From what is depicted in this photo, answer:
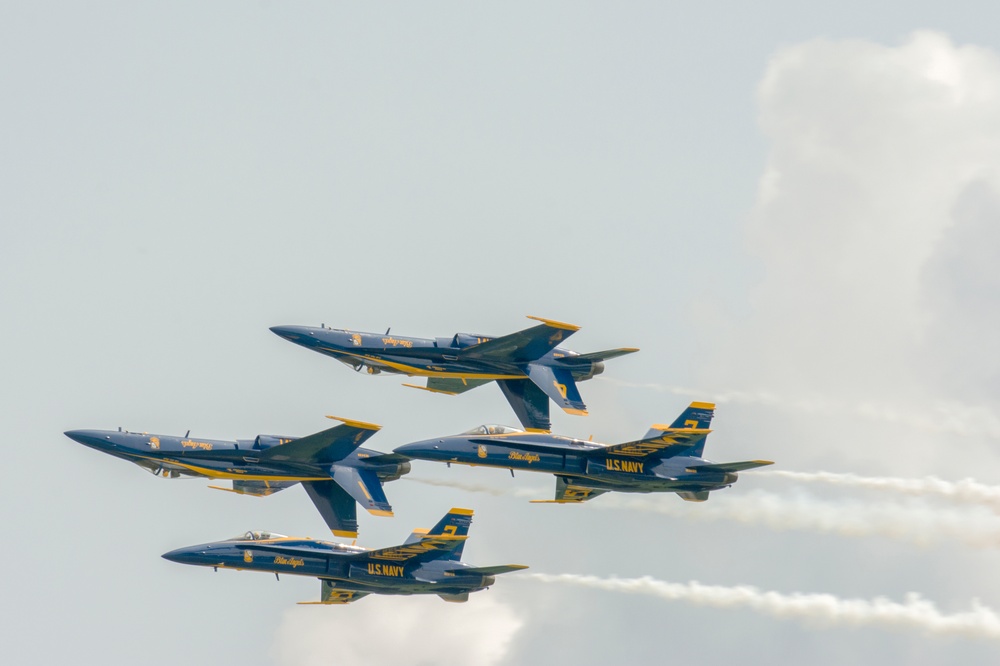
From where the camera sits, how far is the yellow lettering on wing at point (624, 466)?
132875mm

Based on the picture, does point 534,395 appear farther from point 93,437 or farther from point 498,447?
point 93,437

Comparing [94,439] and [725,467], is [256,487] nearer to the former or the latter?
[94,439]

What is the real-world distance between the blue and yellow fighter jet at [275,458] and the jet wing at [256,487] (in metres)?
0.47

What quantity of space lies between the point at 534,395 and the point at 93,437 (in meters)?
23.1

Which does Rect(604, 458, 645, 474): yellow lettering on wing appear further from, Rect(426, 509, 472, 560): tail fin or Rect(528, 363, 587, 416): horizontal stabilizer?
Rect(426, 509, 472, 560): tail fin

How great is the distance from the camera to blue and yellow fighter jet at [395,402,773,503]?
13212 centimetres

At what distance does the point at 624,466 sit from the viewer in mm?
133000

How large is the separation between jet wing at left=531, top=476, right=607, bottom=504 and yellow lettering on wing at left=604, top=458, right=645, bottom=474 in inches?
99.2

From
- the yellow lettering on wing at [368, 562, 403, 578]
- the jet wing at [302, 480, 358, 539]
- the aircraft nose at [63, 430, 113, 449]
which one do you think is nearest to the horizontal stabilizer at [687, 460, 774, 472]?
the yellow lettering on wing at [368, 562, 403, 578]

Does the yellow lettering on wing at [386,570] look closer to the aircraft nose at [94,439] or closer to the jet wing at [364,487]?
the jet wing at [364,487]

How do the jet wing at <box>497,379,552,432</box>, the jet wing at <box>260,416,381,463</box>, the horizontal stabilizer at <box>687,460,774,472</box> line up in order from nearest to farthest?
the horizontal stabilizer at <box>687,460,774,472</box> → the jet wing at <box>260,416,381,463</box> → the jet wing at <box>497,379,552,432</box>

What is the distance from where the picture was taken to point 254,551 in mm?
132125

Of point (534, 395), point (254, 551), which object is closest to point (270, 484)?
point (254, 551)

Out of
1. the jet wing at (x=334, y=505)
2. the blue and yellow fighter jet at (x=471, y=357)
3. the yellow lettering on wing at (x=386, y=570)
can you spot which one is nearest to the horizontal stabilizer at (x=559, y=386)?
the blue and yellow fighter jet at (x=471, y=357)
